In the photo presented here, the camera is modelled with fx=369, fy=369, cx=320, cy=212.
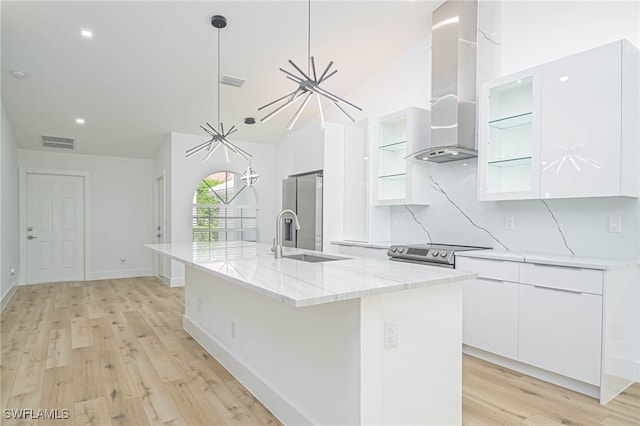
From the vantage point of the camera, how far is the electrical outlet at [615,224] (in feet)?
8.80

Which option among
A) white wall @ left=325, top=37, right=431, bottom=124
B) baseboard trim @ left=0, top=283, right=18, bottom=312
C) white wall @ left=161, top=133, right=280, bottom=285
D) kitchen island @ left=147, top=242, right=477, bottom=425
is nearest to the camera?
kitchen island @ left=147, top=242, right=477, bottom=425

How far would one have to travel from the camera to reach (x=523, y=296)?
2.67m

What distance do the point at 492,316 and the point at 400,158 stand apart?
2.10m

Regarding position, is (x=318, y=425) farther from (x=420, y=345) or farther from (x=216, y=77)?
(x=216, y=77)

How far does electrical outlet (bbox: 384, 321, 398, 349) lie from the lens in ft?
5.41

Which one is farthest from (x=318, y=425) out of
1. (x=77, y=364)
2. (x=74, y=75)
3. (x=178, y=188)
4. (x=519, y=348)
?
(x=178, y=188)

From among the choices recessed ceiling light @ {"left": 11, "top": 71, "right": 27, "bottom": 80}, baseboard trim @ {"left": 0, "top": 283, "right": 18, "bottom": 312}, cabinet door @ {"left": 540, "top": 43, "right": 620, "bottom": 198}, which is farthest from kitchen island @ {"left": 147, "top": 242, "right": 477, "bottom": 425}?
baseboard trim @ {"left": 0, "top": 283, "right": 18, "bottom": 312}

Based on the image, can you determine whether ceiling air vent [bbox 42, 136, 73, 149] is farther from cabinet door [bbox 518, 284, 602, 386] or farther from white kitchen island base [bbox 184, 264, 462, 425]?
cabinet door [bbox 518, 284, 602, 386]

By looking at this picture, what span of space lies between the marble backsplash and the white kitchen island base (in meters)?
1.63

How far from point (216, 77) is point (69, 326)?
3.27 m

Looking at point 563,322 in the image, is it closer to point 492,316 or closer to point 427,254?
point 492,316

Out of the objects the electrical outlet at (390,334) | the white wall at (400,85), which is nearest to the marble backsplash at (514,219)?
the white wall at (400,85)

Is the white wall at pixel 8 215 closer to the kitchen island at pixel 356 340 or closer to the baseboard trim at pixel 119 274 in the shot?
the baseboard trim at pixel 119 274

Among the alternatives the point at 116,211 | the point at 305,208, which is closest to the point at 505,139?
the point at 305,208
